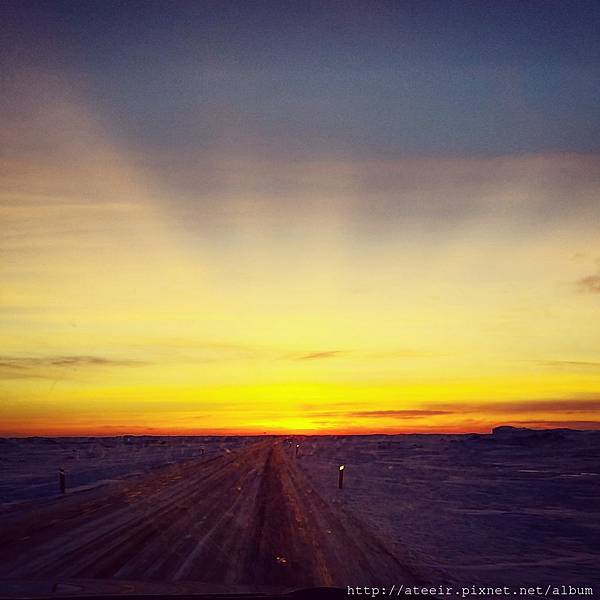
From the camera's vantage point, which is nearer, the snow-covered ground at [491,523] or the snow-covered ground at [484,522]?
the snow-covered ground at [484,522]

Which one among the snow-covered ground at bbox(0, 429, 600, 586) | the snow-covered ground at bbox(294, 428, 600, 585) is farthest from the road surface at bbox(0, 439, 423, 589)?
the snow-covered ground at bbox(294, 428, 600, 585)

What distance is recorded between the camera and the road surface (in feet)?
38.2

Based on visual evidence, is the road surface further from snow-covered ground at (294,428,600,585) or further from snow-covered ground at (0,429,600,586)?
snow-covered ground at (294,428,600,585)

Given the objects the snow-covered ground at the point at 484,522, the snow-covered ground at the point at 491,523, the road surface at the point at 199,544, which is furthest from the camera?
the snow-covered ground at the point at 491,523

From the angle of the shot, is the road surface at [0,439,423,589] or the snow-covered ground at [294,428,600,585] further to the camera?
the snow-covered ground at [294,428,600,585]

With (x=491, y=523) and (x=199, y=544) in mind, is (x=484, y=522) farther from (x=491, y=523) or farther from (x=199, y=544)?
(x=199, y=544)

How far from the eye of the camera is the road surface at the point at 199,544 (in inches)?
459

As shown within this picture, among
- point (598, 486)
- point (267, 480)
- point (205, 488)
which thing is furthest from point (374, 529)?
point (598, 486)

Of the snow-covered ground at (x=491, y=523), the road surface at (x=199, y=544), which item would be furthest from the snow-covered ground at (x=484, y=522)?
the road surface at (x=199, y=544)

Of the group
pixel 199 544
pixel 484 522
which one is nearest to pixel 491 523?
pixel 484 522

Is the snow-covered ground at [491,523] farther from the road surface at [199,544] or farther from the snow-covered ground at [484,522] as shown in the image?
the road surface at [199,544]

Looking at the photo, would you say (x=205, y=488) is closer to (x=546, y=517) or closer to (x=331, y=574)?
(x=546, y=517)

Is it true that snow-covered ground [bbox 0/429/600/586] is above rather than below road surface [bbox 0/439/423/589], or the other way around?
below

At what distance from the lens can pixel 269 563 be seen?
12805 mm
